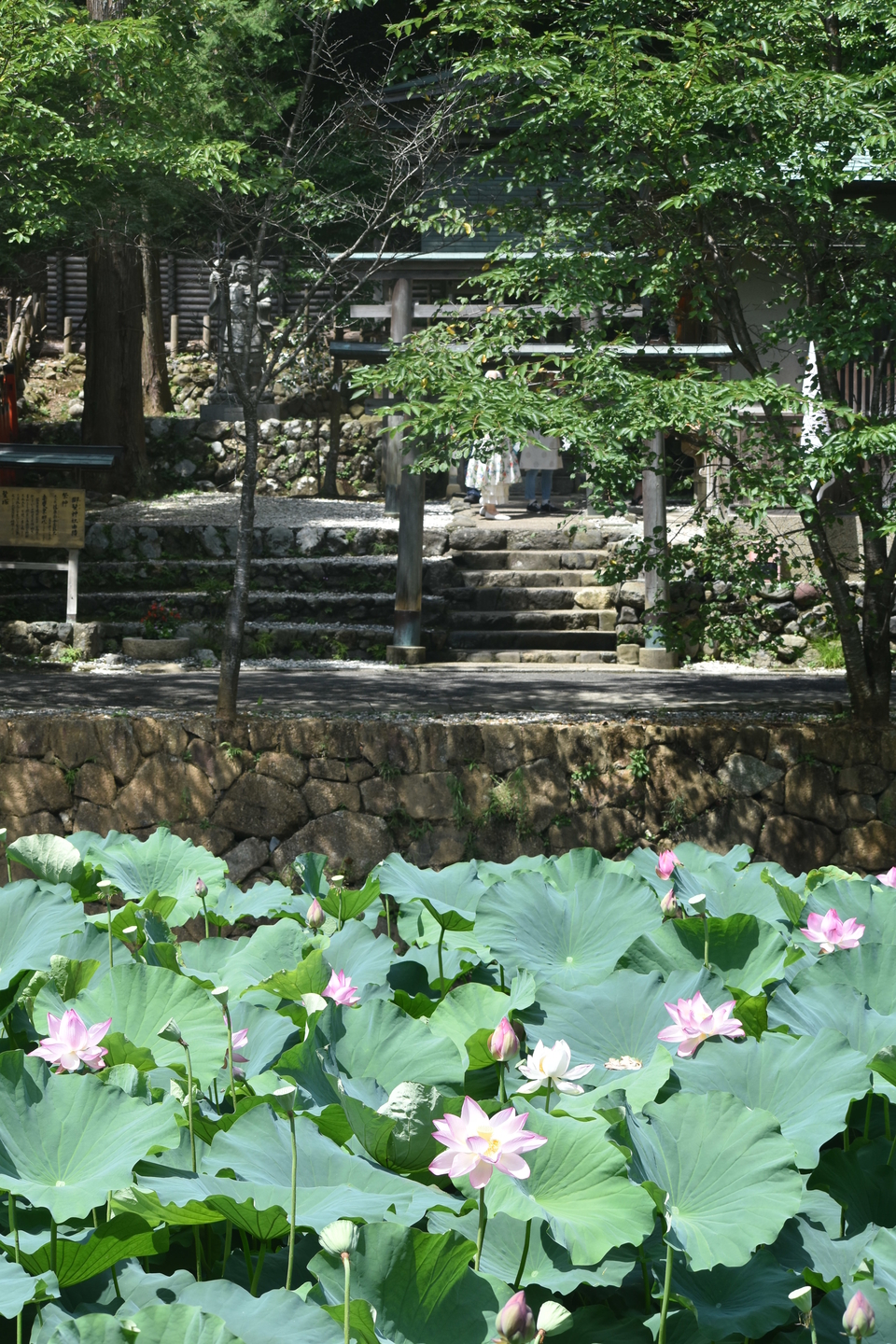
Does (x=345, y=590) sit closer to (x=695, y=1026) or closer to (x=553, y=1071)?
(x=695, y=1026)

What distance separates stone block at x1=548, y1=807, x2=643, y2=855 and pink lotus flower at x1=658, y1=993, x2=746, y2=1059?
553 centimetres

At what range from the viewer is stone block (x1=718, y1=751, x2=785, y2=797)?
7273 millimetres

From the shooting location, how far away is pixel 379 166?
10391mm

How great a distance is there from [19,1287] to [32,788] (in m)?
6.33

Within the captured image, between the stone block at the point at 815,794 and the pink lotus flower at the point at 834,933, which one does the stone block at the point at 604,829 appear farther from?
the pink lotus flower at the point at 834,933

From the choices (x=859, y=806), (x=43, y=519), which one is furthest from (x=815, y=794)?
(x=43, y=519)

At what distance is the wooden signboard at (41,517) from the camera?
11.7 m

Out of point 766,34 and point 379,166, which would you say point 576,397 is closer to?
point 766,34

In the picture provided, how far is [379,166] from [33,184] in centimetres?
311

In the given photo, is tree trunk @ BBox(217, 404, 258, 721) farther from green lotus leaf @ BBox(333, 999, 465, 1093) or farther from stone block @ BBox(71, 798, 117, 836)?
green lotus leaf @ BBox(333, 999, 465, 1093)

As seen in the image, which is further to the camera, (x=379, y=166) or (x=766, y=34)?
(x=379, y=166)

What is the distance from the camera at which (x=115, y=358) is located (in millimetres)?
15641

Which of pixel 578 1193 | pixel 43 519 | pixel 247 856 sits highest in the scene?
pixel 43 519

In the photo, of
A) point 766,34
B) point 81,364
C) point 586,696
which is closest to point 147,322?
point 81,364
